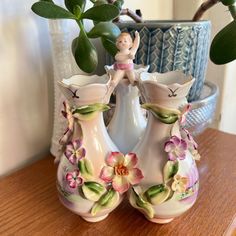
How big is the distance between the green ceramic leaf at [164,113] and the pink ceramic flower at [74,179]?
0.41 ft

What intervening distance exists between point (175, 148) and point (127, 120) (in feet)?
0.40

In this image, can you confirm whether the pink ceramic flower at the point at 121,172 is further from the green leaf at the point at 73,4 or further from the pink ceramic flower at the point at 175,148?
the green leaf at the point at 73,4

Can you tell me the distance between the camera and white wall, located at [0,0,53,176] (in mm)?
600

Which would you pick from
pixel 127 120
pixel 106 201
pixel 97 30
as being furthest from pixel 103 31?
pixel 106 201

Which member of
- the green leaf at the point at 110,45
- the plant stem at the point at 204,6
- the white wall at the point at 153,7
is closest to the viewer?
the green leaf at the point at 110,45

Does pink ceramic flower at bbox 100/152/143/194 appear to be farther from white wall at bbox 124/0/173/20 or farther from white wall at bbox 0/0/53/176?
white wall at bbox 124/0/173/20

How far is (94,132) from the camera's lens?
45cm

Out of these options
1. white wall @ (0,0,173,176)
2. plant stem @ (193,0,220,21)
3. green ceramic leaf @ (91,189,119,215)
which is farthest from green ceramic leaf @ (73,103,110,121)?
plant stem @ (193,0,220,21)

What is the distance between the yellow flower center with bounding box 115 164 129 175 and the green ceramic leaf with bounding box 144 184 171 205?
0.04 meters

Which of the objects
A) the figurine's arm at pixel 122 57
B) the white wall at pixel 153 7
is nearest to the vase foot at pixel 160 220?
the figurine's arm at pixel 122 57

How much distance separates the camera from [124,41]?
459 mm

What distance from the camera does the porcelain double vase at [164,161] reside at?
0.43 m

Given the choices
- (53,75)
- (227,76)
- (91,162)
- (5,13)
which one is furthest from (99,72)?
(227,76)

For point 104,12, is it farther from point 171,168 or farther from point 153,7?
point 153,7
